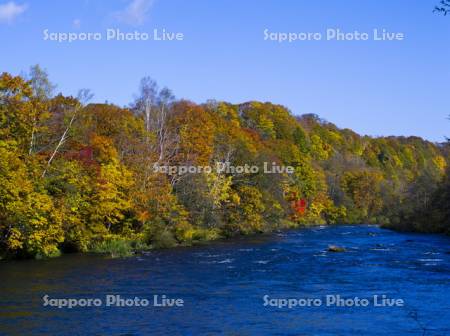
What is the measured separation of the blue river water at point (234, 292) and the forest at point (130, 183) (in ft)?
12.0

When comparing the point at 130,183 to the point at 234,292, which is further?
the point at 130,183

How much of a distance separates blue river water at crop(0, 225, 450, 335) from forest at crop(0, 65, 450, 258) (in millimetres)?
3643

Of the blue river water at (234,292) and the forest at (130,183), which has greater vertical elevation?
the forest at (130,183)

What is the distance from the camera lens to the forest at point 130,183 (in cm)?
3425

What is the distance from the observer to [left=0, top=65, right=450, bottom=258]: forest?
3425 cm

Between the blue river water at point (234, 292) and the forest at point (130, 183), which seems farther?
the forest at point (130, 183)

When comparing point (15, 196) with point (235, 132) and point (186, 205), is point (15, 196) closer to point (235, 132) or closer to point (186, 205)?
point (186, 205)

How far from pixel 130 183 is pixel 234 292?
2147 centimetres

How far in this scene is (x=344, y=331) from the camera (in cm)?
1714

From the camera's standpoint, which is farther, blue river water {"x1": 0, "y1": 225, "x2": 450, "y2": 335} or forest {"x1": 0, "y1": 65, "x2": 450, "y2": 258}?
forest {"x1": 0, "y1": 65, "x2": 450, "y2": 258}

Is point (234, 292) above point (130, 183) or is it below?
below

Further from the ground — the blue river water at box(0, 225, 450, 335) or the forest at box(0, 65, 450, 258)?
the forest at box(0, 65, 450, 258)

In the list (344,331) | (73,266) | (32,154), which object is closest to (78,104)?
(32,154)

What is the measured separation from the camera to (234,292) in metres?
23.6
